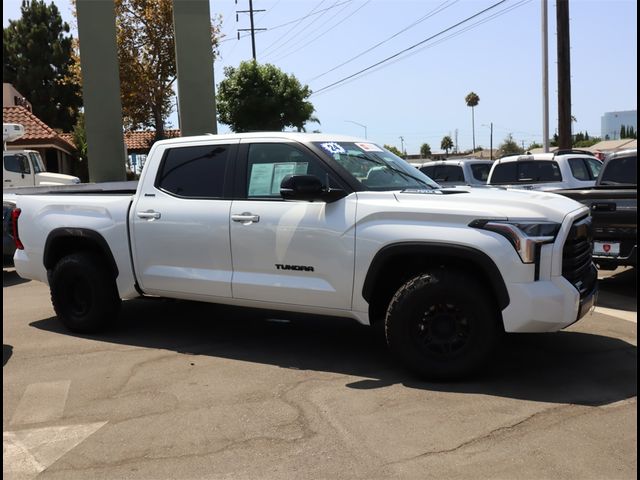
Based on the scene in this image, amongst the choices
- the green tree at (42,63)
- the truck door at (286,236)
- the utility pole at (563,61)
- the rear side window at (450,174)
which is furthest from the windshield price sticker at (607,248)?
the green tree at (42,63)

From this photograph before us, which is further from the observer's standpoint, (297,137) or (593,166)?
(593,166)

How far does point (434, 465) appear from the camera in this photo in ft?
11.5

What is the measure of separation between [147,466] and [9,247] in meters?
8.19

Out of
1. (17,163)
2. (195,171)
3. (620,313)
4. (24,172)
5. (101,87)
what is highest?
(101,87)

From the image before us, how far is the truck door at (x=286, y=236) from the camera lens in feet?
16.4

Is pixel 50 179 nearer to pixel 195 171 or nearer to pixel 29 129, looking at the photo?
pixel 29 129

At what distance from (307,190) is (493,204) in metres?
1.38

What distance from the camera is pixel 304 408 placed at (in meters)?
4.35

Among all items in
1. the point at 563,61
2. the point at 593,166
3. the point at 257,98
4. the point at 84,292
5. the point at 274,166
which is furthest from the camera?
the point at 257,98

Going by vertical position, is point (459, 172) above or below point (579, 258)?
above

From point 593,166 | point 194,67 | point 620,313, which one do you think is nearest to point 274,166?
point 620,313

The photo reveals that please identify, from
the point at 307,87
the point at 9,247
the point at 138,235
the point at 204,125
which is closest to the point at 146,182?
the point at 138,235

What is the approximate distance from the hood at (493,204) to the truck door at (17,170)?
17.3 m

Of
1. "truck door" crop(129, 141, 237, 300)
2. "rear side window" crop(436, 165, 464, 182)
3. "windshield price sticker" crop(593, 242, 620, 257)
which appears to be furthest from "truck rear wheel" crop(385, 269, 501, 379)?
"rear side window" crop(436, 165, 464, 182)
